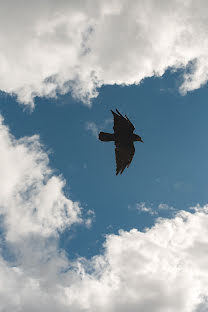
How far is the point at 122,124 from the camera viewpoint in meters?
14.9

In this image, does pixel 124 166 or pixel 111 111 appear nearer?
pixel 111 111

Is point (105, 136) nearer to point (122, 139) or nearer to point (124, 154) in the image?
point (122, 139)

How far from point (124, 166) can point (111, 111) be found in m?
3.84

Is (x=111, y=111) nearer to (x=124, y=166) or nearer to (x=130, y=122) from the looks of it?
(x=130, y=122)

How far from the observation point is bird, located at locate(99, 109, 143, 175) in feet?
48.6

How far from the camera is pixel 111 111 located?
14.3 meters

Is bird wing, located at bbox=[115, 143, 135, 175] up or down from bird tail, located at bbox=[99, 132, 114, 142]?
down

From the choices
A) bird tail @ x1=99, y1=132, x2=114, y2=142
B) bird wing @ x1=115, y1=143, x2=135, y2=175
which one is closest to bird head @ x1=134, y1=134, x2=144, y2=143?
bird wing @ x1=115, y1=143, x2=135, y2=175

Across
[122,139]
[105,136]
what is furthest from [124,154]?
[105,136]

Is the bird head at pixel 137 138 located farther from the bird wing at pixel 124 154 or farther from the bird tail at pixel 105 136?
the bird tail at pixel 105 136

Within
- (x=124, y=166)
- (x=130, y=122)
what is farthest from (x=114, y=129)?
(x=124, y=166)

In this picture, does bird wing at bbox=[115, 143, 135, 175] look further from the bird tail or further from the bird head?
the bird tail

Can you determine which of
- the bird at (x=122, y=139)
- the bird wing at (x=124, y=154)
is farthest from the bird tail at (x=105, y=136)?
the bird wing at (x=124, y=154)

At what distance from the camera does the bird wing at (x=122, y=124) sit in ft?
48.0
